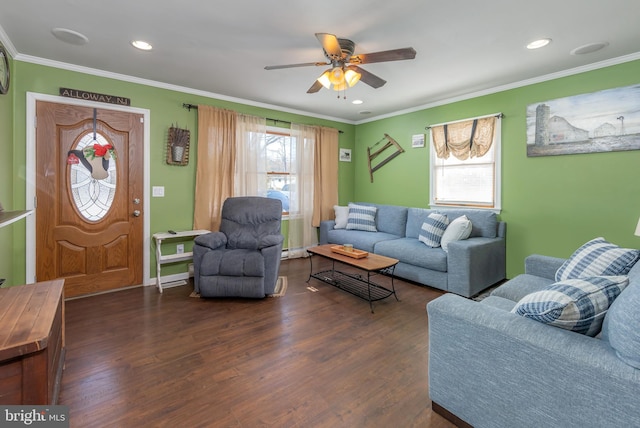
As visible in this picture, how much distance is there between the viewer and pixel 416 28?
2.45m

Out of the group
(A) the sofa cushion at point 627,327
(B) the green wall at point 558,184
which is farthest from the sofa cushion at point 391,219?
(A) the sofa cushion at point 627,327

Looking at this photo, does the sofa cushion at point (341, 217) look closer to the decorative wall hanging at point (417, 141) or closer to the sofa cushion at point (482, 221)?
the decorative wall hanging at point (417, 141)

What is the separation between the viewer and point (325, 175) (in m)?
5.45

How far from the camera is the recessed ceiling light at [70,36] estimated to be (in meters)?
2.52

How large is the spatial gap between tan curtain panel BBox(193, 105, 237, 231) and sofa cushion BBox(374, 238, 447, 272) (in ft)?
7.72

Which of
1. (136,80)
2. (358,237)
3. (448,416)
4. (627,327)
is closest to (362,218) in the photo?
(358,237)

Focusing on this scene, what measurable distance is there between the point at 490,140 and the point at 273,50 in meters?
2.99

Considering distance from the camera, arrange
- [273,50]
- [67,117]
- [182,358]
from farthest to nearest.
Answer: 1. [67,117]
2. [273,50]
3. [182,358]

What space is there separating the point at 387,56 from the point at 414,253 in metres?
2.39

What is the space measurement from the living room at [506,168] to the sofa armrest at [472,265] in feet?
1.39

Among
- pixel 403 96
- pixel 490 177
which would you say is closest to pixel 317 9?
pixel 403 96

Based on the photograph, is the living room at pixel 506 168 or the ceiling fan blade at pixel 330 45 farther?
the living room at pixel 506 168

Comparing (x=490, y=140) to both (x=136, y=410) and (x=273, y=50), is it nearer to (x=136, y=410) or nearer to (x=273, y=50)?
(x=273, y=50)

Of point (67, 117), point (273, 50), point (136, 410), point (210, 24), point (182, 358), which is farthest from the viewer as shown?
point (67, 117)
